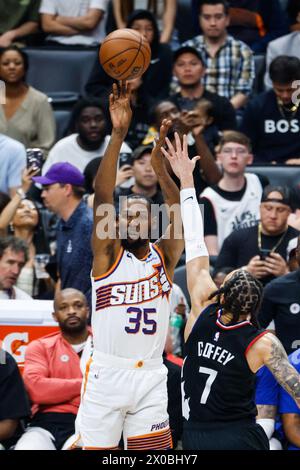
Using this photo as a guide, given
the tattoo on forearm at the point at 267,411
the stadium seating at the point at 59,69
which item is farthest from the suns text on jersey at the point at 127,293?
the stadium seating at the point at 59,69

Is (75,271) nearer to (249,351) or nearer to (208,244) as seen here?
(208,244)

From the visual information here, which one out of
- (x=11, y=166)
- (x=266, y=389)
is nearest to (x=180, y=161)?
(x=266, y=389)

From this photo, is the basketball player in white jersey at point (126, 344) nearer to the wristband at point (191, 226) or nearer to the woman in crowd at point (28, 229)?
the wristband at point (191, 226)

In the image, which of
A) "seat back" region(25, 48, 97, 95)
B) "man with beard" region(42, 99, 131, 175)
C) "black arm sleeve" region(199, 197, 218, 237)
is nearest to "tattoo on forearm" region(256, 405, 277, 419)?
"black arm sleeve" region(199, 197, 218, 237)

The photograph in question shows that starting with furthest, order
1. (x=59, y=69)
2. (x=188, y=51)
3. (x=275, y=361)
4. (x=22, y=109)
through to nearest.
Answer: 1. (x=59, y=69)
2. (x=22, y=109)
3. (x=188, y=51)
4. (x=275, y=361)

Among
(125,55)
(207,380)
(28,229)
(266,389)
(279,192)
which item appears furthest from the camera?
(28,229)

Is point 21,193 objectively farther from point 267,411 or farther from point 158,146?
point 267,411

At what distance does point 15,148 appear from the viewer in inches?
→ 440

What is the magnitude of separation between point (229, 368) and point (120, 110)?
67.7 inches

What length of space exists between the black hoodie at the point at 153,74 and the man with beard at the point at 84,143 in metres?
1.05

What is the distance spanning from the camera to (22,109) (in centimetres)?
1198

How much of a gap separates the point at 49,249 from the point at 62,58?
3031 millimetres

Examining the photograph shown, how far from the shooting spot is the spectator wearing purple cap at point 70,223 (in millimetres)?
9773

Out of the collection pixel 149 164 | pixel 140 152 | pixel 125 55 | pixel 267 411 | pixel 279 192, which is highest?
pixel 125 55
